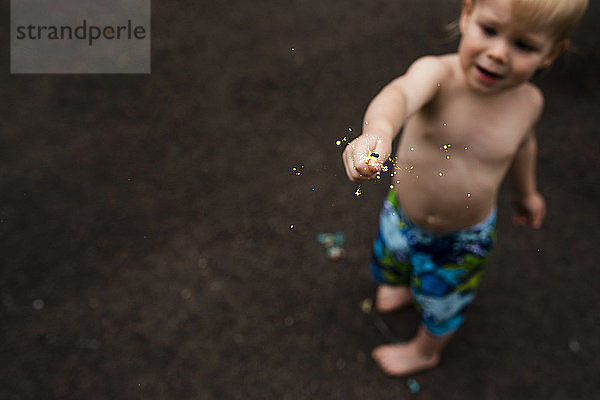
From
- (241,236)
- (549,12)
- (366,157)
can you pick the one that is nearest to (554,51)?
(549,12)

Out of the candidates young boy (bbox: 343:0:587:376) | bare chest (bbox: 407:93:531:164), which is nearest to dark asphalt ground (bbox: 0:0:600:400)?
young boy (bbox: 343:0:587:376)

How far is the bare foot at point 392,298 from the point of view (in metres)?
1.47

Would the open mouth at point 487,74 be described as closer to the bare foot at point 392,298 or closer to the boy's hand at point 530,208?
the boy's hand at point 530,208

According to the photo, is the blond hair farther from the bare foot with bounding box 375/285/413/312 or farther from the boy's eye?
the bare foot with bounding box 375/285/413/312

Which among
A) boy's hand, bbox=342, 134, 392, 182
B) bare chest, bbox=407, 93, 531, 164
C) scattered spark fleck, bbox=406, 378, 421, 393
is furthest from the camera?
scattered spark fleck, bbox=406, 378, 421, 393

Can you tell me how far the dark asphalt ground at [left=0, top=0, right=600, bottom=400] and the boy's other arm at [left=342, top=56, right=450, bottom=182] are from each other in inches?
28.5

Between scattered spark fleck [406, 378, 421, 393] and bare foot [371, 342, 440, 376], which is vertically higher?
bare foot [371, 342, 440, 376]

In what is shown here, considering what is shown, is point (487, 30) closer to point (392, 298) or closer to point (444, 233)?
point (444, 233)

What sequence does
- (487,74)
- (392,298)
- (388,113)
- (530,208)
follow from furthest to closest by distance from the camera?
(392,298) → (530,208) → (487,74) → (388,113)

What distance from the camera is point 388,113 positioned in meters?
0.77

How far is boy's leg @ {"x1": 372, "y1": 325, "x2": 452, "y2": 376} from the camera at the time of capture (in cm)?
136

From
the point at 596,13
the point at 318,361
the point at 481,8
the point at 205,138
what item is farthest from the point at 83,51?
the point at 596,13

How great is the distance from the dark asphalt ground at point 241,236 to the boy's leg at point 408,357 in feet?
0.10

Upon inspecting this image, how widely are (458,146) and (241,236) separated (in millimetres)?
767
